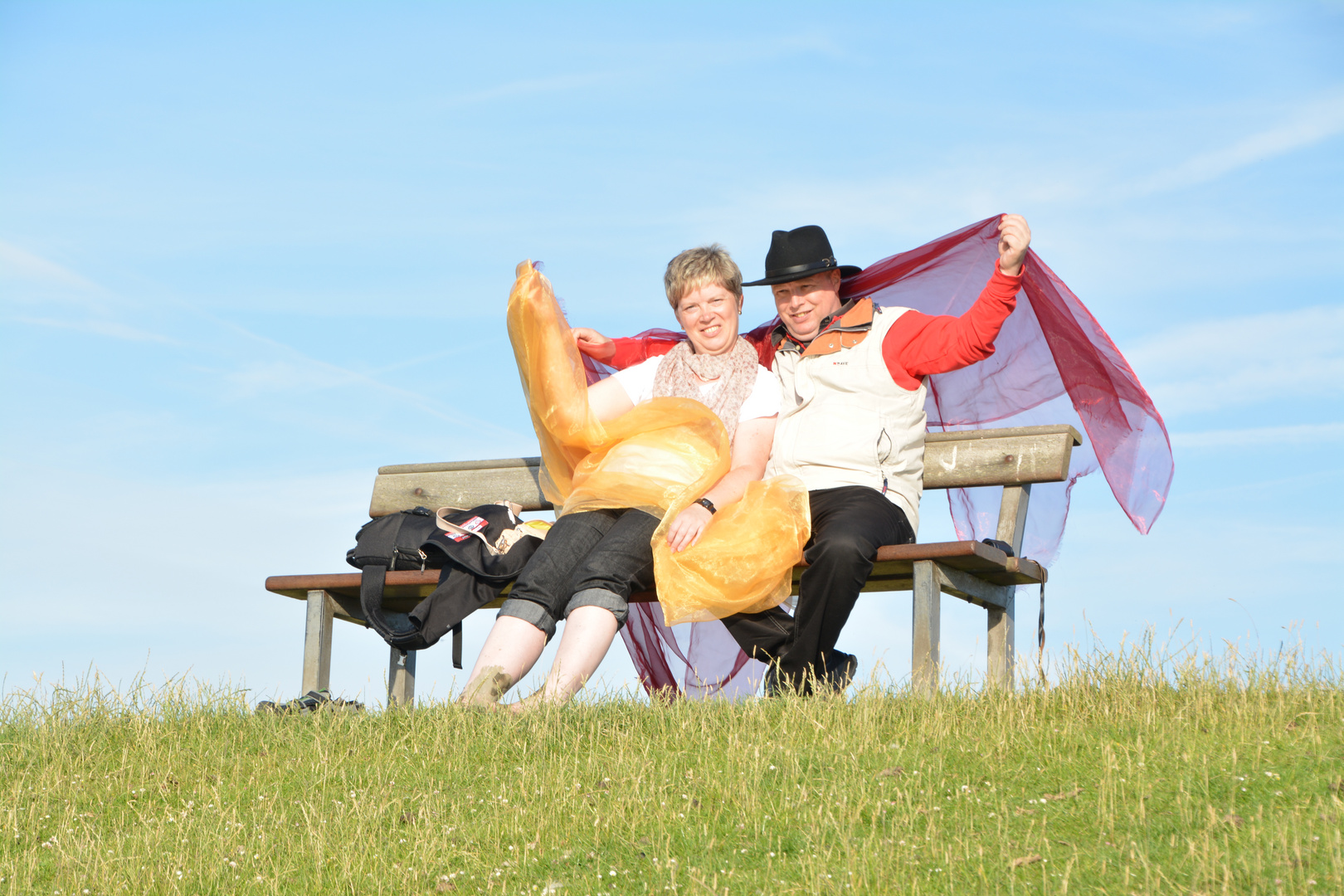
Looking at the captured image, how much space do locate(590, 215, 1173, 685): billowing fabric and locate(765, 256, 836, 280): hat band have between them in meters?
0.43

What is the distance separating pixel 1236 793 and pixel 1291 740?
1.92 feet

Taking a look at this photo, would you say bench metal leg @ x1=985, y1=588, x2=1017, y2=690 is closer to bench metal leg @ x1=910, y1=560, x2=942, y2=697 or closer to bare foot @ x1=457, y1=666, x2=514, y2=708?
bench metal leg @ x1=910, y1=560, x2=942, y2=697

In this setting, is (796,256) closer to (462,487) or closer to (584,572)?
(584,572)

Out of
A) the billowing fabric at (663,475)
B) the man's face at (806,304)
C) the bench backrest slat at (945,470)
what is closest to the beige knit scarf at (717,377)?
the billowing fabric at (663,475)

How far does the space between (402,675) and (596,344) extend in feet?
6.81

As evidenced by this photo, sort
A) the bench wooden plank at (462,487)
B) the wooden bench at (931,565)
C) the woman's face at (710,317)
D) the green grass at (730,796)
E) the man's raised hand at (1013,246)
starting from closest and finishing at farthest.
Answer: the green grass at (730,796)
the wooden bench at (931,565)
the man's raised hand at (1013,246)
the woman's face at (710,317)
the bench wooden plank at (462,487)

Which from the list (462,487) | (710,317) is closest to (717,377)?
(710,317)

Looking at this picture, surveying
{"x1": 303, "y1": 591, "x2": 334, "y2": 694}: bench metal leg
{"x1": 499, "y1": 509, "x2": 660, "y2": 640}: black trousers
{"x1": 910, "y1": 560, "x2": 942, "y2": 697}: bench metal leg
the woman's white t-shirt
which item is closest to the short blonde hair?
the woman's white t-shirt

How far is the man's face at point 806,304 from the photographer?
6.66 m

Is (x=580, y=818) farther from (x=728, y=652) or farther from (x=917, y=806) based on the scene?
(x=728, y=652)

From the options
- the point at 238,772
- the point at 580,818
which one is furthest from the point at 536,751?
the point at 238,772

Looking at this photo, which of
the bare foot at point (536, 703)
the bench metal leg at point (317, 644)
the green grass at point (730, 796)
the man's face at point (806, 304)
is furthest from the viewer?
the bench metal leg at point (317, 644)

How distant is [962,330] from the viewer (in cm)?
627

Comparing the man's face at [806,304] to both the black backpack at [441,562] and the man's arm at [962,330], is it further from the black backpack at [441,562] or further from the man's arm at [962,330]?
the black backpack at [441,562]
